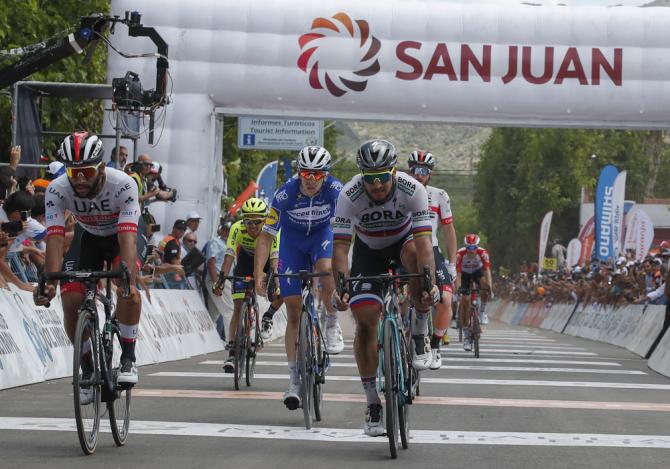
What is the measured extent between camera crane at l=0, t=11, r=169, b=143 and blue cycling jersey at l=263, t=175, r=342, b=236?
7913 mm

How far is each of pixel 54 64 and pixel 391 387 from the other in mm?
20740

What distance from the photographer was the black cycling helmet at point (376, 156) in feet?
29.2

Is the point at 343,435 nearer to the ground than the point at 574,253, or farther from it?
farther from it

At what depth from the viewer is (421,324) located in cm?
1010

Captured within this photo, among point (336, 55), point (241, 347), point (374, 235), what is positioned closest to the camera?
point (374, 235)

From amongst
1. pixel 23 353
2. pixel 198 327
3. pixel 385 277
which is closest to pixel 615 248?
Result: pixel 198 327

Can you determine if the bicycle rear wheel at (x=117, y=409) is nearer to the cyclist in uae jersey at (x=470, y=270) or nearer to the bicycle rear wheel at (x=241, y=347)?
the bicycle rear wheel at (x=241, y=347)

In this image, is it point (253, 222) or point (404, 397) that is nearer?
point (404, 397)

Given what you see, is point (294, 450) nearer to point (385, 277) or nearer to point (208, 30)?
point (385, 277)

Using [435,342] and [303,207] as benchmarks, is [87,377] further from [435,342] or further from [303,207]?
[435,342]

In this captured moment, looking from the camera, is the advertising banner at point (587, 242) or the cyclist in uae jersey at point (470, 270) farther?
the advertising banner at point (587, 242)

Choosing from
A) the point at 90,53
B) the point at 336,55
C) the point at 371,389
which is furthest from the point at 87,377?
the point at 336,55

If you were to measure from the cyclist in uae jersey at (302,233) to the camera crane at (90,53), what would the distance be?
7909 mm

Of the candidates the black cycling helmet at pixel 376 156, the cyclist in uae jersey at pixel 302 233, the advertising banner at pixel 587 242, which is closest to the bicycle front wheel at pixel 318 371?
the cyclist in uae jersey at pixel 302 233
